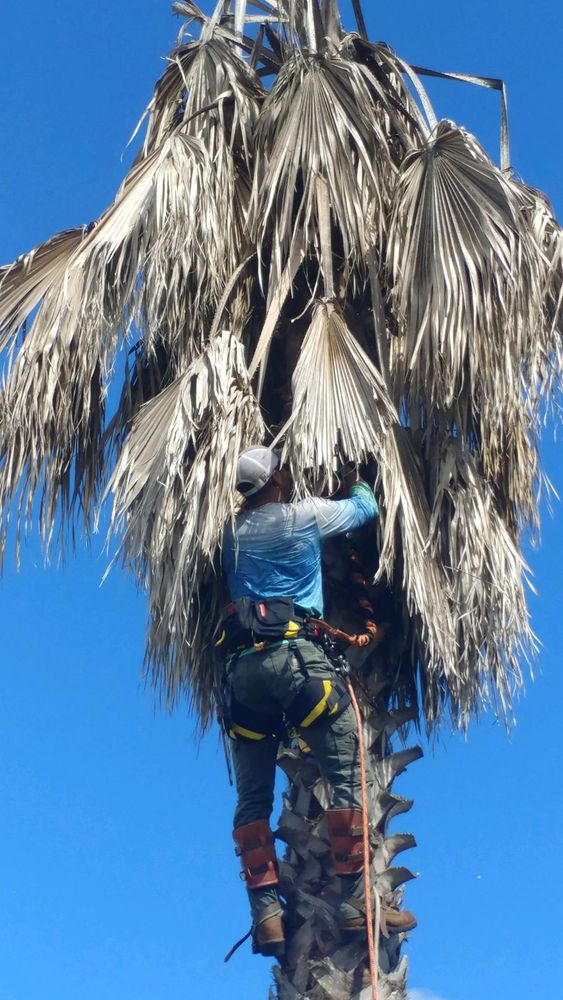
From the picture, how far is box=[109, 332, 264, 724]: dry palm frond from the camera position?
27.1 feet

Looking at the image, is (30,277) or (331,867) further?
(30,277)

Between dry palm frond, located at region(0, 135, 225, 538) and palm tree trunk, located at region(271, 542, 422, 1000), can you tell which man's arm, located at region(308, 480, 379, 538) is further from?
dry palm frond, located at region(0, 135, 225, 538)

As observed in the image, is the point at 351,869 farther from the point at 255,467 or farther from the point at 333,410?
the point at 333,410

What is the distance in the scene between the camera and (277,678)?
26.5 ft

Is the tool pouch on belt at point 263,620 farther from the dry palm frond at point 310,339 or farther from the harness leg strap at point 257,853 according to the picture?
the harness leg strap at point 257,853

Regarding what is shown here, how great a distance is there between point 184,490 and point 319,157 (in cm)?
206

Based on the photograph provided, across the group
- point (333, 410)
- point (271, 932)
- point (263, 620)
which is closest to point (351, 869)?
point (271, 932)

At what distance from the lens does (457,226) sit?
8766 millimetres

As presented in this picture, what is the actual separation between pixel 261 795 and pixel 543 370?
266cm

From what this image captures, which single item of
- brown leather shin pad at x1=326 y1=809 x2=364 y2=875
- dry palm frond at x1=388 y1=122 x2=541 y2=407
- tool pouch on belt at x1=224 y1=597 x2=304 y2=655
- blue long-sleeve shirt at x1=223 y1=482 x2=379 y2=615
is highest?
dry palm frond at x1=388 y1=122 x2=541 y2=407

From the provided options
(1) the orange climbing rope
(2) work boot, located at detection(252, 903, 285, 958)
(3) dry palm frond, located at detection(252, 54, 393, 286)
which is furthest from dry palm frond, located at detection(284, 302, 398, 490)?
(2) work boot, located at detection(252, 903, 285, 958)

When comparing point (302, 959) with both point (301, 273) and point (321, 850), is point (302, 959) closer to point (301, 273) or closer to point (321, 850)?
point (321, 850)

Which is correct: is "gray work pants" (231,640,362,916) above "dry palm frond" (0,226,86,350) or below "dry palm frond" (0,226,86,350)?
below

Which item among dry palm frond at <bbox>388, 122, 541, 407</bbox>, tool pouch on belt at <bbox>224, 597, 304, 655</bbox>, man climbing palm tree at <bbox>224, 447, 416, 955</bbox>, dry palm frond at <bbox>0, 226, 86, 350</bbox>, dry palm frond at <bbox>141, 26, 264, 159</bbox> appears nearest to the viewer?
man climbing palm tree at <bbox>224, 447, 416, 955</bbox>
